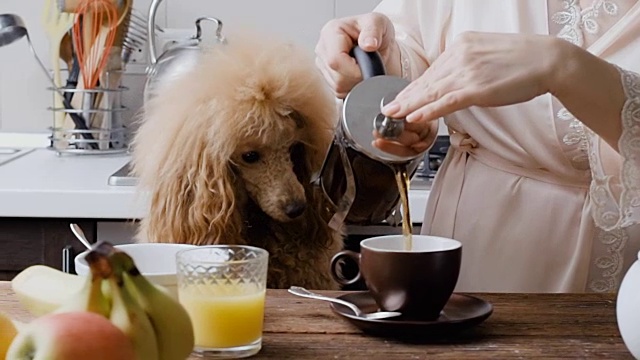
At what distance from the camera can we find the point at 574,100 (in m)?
1.07

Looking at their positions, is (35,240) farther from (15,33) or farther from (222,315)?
(222,315)

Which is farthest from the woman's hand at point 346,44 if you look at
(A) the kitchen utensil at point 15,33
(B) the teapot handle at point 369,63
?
(A) the kitchen utensil at point 15,33

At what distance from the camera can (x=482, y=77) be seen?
1.01 m

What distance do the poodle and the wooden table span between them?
0.35 metres

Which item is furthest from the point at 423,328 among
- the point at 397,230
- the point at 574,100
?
the point at 397,230

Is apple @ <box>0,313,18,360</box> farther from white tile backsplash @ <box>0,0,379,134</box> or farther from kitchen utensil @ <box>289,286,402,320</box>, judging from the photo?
white tile backsplash @ <box>0,0,379,134</box>

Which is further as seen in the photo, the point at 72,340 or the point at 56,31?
the point at 56,31

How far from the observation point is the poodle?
139cm

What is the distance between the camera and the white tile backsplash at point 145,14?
2.28 m

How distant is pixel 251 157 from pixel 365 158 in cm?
29

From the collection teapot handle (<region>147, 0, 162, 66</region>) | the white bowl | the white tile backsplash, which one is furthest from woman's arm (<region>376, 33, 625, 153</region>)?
the white tile backsplash

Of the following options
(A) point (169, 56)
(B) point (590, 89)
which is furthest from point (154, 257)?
(A) point (169, 56)

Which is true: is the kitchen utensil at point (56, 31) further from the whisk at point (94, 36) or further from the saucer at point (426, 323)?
the saucer at point (426, 323)

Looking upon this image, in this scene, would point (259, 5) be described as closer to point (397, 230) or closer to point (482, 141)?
point (397, 230)
